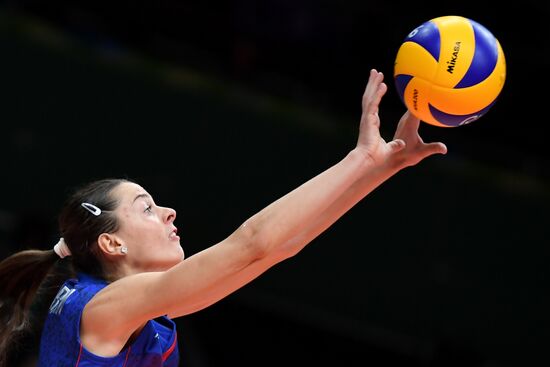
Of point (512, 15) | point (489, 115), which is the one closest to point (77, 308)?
point (489, 115)

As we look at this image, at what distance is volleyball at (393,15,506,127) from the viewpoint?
3.38 meters

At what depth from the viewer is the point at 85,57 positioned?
7996 mm

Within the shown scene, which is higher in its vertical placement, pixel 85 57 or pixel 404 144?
pixel 85 57

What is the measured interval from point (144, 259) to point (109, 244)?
0.13 metres

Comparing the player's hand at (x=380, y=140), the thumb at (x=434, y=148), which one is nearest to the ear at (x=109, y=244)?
the player's hand at (x=380, y=140)

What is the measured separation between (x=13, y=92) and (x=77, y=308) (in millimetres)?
5236

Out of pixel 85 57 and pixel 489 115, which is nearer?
pixel 85 57

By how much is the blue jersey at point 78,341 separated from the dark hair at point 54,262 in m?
0.11

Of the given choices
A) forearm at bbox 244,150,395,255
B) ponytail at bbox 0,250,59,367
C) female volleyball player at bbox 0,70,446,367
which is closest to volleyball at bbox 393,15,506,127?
female volleyball player at bbox 0,70,446,367

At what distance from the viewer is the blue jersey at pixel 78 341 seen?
9.95 ft

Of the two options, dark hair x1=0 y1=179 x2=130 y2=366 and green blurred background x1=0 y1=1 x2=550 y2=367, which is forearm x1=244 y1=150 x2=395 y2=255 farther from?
green blurred background x1=0 y1=1 x2=550 y2=367

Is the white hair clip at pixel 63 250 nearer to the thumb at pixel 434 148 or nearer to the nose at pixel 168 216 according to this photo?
the nose at pixel 168 216

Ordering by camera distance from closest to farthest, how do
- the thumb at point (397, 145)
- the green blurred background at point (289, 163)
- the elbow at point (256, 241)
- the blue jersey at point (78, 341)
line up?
the elbow at point (256, 241) → the blue jersey at point (78, 341) → the thumb at point (397, 145) → the green blurred background at point (289, 163)

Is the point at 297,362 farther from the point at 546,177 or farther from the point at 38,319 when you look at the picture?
the point at 38,319
